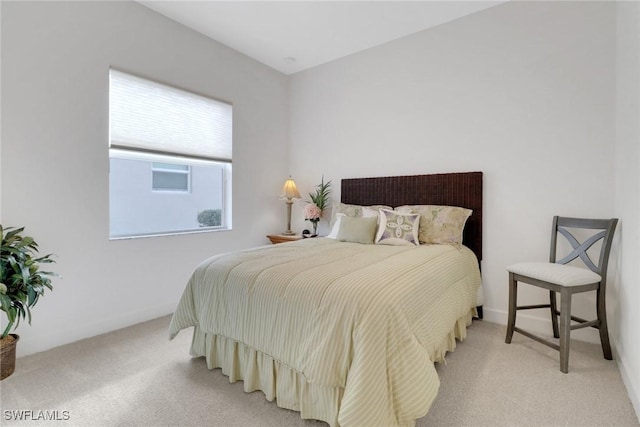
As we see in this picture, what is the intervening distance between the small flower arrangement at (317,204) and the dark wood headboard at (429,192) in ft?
0.96

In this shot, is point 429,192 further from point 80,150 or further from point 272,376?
point 80,150

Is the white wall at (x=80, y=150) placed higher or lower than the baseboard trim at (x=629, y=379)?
higher

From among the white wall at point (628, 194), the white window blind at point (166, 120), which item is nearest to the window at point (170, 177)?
the white window blind at point (166, 120)

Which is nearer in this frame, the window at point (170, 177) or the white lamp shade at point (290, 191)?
the window at point (170, 177)

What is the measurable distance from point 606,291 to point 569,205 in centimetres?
67

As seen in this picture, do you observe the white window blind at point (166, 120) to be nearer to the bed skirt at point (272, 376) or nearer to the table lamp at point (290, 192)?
the table lamp at point (290, 192)

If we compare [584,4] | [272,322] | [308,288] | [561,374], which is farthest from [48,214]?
[584,4]

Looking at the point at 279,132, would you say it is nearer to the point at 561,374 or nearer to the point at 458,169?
the point at 458,169

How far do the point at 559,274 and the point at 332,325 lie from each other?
1594 mm

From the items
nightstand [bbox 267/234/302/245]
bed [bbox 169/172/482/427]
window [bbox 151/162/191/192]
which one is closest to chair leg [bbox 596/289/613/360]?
bed [bbox 169/172/482/427]

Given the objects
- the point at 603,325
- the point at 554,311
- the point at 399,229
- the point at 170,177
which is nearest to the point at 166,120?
the point at 170,177

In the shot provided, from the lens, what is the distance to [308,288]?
4.84ft

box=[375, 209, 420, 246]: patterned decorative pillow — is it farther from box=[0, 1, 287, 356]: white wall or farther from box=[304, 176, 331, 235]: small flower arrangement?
box=[0, 1, 287, 356]: white wall

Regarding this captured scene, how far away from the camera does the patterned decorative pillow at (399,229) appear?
2630 mm
